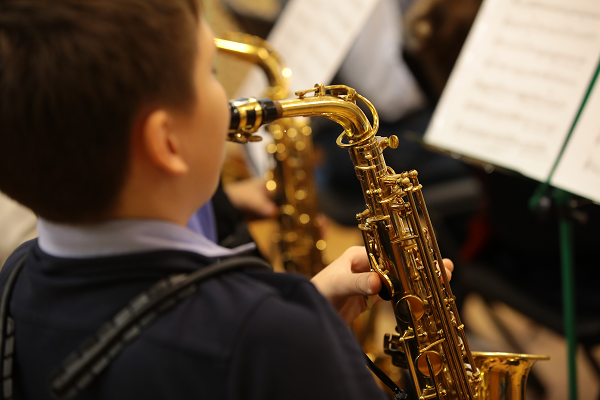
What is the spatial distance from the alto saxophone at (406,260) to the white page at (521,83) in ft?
1.29

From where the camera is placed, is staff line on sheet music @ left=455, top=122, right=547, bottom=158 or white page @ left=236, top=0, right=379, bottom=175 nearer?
staff line on sheet music @ left=455, top=122, right=547, bottom=158

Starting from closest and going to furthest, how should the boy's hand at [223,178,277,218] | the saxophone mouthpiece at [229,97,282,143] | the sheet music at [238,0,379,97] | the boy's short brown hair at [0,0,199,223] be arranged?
the boy's short brown hair at [0,0,199,223] → the saxophone mouthpiece at [229,97,282,143] → the sheet music at [238,0,379,97] → the boy's hand at [223,178,277,218]

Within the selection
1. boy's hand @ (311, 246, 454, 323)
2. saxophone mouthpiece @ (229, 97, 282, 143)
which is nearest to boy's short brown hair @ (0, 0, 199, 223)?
saxophone mouthpiece @ (229, 97, 282, 143)

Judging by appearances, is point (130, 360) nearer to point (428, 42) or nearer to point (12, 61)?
point (12, 61)

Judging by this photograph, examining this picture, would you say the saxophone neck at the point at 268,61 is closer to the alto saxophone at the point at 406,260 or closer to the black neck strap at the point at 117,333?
the alto saxophone at the point at 406,260

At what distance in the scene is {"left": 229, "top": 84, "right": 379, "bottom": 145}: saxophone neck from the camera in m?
0.64

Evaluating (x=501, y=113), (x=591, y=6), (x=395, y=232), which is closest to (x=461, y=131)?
(x=501, y=113)

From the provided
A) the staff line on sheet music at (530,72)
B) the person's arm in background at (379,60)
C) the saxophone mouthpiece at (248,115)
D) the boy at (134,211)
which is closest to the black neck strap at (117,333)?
the boy at (134,211)

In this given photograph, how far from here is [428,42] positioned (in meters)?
1.65

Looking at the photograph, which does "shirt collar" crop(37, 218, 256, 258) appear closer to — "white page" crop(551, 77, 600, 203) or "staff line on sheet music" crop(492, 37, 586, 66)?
"white page" crop(551, 77, 600, 203)

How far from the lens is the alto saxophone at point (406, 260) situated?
0.69 m

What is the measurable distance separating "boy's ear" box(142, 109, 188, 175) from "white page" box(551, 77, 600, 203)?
0.71m

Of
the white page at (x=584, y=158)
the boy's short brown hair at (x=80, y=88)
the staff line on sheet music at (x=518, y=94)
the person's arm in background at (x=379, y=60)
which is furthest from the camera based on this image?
the person's arm in background at (x=379, y=60)

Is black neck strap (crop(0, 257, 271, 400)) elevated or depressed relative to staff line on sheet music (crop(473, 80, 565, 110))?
depressed
